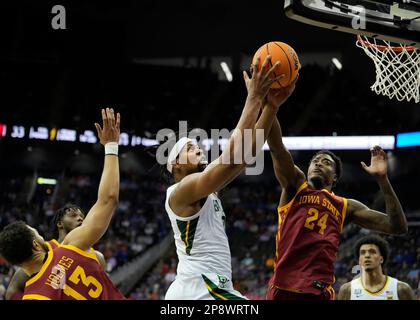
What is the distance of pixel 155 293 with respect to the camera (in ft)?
46.8

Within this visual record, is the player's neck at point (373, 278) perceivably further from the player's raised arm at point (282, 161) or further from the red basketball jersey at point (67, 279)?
the red basketball jersey at point (67, 279)

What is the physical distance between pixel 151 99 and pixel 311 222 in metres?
17.1

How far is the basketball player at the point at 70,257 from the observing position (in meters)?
2.97

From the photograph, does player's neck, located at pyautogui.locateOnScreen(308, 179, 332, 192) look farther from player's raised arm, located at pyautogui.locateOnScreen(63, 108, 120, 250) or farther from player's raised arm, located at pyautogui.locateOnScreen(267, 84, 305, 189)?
player's raised arm, located at pyautogui.locateOnScreen(63, 108, 120, 250)

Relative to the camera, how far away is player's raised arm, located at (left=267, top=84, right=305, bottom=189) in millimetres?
3764

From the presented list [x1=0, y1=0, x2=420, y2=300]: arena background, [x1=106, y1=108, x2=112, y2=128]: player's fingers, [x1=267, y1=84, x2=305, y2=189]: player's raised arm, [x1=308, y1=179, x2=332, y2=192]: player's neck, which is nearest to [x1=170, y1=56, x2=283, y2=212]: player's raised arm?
[x1=106, y1=108, x2=112, y2=128]: player's fingers

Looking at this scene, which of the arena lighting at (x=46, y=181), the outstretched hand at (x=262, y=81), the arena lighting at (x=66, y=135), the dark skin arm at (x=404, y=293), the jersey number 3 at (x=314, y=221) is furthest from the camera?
the arena lighting at (x=46, y=181)

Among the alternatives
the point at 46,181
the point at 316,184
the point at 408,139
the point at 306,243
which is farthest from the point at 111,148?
the point at 46,181

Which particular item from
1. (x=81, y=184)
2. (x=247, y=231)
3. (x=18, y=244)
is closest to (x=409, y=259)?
(x=247, y=231)

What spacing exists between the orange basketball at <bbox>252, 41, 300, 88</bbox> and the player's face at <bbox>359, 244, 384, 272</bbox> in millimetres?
2589

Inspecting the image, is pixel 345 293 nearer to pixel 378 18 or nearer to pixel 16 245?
pixel 378 18

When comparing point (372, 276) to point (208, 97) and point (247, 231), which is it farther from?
point (208, 97)

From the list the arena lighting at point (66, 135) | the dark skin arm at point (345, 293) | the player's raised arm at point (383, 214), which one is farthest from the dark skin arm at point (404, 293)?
the arena lighting at point (66, 135)
